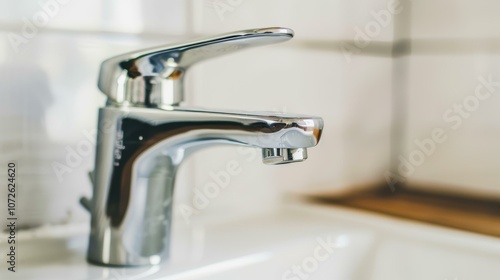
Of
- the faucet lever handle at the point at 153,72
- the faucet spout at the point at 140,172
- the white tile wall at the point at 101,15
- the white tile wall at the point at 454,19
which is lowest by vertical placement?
the faucet spout at the point at 140,172

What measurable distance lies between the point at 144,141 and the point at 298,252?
175 mm

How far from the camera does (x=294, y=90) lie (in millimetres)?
642

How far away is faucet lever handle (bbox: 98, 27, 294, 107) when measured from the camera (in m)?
0.41

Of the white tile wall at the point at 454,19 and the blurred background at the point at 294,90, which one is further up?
the white tile wall at the point at 454,19

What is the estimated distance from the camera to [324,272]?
53 centimetres

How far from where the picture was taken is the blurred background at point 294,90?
47 cm

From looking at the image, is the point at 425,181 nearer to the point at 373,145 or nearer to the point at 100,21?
the point at 373,145

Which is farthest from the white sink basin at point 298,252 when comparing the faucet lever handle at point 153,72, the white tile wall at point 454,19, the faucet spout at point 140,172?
the white tile wall at point 454,19

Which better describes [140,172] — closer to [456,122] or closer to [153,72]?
[153,72]

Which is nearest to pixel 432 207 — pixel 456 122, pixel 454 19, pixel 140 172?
pixel 456 122

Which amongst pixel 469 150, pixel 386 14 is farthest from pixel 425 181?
pixel 386 14

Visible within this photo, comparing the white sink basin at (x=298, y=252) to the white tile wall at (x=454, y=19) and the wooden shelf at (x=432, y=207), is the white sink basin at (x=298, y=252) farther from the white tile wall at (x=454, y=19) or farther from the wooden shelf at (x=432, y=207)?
the white tile wall at (x=454, y=19)

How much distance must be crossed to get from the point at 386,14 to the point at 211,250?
14.6 inches

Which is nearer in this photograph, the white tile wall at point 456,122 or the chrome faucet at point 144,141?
the chrome faucet at point 144,141
